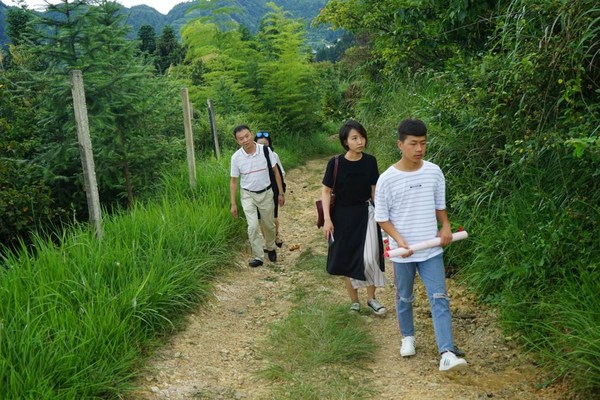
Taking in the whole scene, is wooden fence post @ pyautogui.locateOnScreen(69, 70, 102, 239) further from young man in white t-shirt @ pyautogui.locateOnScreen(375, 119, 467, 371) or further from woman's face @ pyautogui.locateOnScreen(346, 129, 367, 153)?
young man in white t-shirt @ pyautogui.locateOnScreen(375, 119, 467, 371)

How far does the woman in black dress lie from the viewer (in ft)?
15.2

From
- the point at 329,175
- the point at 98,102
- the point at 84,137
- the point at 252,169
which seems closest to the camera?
the point at 329,175

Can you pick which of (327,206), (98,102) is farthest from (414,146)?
(98,102)

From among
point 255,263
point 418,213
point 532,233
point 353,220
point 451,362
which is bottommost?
point 255,263

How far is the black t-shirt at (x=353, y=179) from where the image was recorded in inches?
181

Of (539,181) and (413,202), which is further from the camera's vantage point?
(539,181)

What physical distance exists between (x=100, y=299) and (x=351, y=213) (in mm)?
2075

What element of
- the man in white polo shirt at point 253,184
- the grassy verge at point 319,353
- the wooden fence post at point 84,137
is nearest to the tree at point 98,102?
the wooden fence post at point 84,137

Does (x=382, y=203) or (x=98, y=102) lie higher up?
(x=98, y=102)

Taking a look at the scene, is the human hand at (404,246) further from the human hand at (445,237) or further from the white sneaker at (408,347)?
the white sneaker at (408,347)

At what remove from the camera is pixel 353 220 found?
15.4 ft

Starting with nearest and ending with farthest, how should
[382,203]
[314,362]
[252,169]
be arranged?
[382,203] → [314,362] → [252,169]

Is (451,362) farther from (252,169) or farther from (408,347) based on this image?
(252,169)

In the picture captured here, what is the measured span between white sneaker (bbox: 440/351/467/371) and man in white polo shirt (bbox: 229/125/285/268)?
333 cm
